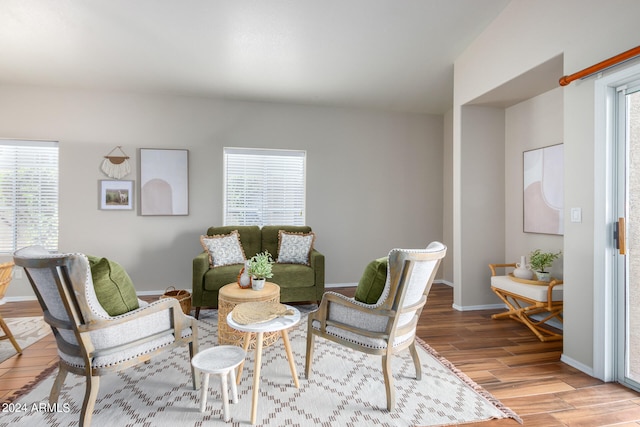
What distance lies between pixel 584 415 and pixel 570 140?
78.8 inches

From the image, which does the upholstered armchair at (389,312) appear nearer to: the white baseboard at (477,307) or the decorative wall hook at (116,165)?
the white baseboard at (477,307)

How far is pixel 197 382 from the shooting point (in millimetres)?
2141

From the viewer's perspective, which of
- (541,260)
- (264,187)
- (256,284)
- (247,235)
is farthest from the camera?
(264,187)

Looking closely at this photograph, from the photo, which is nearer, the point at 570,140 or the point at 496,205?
the point at 570,140

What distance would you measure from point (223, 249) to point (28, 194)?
112 inches

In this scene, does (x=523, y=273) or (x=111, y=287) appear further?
(x=523, y=273)

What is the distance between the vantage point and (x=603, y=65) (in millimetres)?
2213

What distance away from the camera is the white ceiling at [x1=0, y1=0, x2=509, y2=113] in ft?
9.60

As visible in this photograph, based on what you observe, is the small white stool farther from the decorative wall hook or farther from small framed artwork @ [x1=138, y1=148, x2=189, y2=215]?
the decorative wall hook

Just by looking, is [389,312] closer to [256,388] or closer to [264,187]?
[256,388]

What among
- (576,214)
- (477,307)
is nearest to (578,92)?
(576,214)

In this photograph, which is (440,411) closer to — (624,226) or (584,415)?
(584,415)

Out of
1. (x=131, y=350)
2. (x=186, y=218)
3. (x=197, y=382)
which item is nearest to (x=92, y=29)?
(x=186, y=218)

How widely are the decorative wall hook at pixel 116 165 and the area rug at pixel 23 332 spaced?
1.96 meters
